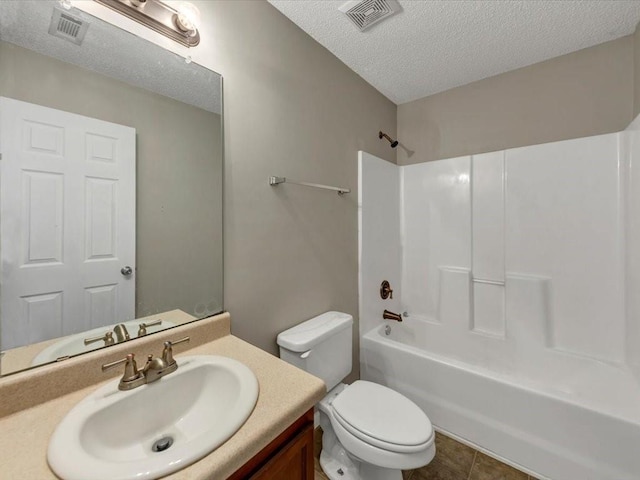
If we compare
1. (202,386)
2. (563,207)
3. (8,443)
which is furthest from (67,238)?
(563,207)

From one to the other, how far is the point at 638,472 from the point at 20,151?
2.63 metres

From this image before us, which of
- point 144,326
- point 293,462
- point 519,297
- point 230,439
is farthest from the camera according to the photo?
point 519,297

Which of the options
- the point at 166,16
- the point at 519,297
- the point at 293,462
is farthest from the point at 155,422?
the point at 519,297

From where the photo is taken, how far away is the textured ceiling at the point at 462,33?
1.42m

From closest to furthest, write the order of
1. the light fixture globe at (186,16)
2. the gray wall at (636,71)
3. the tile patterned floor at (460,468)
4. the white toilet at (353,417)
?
the light fixture globe at (186,16) < the white toilet at (353,417) < the tile patterned floor at (460,468) < the gray wall at (636,71)

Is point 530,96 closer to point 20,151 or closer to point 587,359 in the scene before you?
point 587,359

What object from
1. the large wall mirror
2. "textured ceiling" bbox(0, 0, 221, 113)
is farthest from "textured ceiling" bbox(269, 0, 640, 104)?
the large wall mirror

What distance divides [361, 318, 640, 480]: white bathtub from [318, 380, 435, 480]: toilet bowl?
46cm

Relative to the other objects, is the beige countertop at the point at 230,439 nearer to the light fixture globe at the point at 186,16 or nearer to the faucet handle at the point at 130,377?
the faucet handle at the point at 130,377

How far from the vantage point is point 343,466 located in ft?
4.73

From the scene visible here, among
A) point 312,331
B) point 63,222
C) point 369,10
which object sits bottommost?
point 312,331

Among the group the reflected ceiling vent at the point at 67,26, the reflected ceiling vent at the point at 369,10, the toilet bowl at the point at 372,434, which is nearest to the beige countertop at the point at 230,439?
the toilet bowl at the point at 372,434

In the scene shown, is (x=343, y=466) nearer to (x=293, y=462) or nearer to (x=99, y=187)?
(x=293, y=462)

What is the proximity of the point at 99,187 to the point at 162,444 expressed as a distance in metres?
0.82
